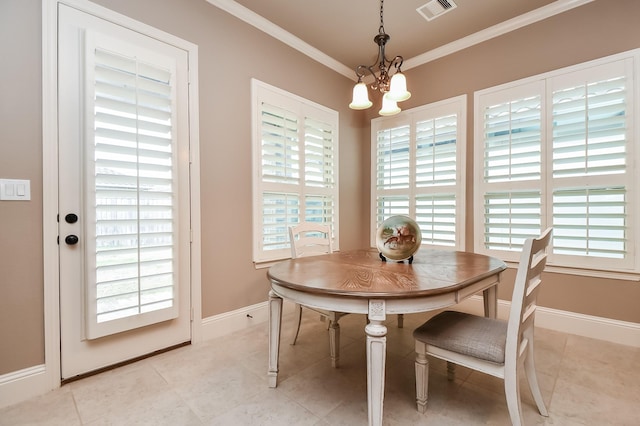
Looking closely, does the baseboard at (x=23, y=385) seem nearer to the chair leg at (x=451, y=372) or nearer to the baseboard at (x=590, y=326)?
the chair leg at (x=451, y=372)

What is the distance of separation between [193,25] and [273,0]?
2.33 ft

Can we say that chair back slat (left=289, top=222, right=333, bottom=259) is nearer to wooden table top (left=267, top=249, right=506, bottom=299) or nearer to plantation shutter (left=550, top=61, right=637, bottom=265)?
wooden table top (left=267, top=249, right=506, bottom=299)

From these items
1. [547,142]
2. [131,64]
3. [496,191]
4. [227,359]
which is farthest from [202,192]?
[547,142]

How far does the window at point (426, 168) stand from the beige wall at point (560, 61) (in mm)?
113

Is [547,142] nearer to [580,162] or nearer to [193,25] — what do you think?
[580,162]

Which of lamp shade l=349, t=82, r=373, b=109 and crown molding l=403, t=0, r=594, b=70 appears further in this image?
crown molding l=403, t=0, r=594, b=70

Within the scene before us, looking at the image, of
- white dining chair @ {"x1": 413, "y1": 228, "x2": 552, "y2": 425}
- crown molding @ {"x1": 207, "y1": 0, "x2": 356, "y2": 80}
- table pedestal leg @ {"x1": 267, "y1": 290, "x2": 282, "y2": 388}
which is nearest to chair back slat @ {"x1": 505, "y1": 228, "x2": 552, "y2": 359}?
white dining chair @ {"x1": 413, "y1": 228, "x2": 552, "y2": 425}

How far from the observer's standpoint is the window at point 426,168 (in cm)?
300

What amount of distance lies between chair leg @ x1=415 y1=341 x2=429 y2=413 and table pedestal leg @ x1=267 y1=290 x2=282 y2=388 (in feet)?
2.49

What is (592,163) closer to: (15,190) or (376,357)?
(376,357)

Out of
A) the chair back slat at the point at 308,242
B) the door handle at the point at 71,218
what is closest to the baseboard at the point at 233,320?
the chair back slat at the point at 308,242

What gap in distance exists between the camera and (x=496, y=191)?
9.03 ft

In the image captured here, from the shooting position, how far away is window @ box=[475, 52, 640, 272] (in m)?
2.19

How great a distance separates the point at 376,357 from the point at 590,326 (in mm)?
2319
